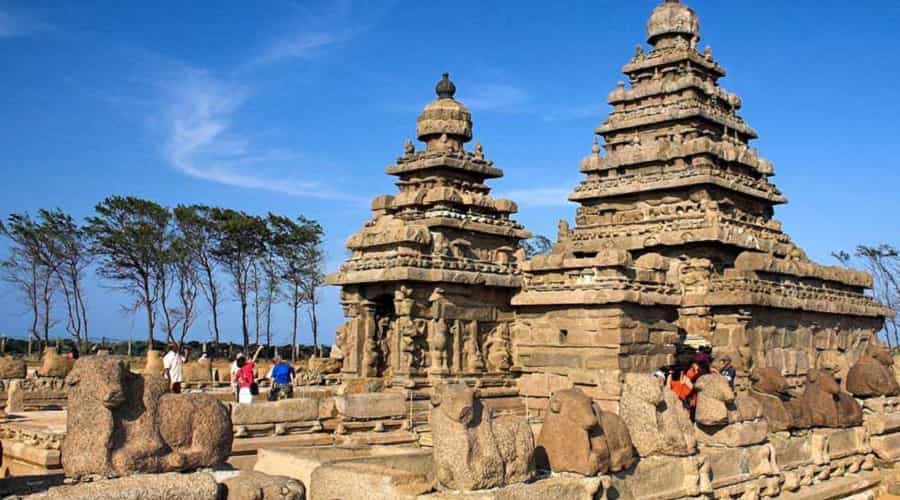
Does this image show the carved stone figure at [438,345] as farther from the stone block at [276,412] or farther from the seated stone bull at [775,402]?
the seated stone bull at [775,402]

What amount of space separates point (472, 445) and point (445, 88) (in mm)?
14603

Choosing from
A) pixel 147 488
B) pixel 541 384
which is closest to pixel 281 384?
pixel 541 384

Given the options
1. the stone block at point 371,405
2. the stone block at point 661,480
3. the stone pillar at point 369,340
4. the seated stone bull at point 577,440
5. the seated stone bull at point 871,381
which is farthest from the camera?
the stone pillar at point 369,340

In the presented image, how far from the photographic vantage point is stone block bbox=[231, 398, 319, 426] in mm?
13320

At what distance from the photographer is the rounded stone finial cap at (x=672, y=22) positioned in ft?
81.6

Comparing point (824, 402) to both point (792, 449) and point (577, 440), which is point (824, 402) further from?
point (577, 440)

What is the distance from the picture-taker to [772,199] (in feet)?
77.7

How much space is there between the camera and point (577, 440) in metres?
9.47

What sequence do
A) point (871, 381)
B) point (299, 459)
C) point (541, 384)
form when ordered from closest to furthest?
point (299, 459) < point (871, 381) < point (541, 384)

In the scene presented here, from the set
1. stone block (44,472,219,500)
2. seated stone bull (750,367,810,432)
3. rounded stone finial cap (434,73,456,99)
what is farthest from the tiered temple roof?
stone block (44,472,219,500)

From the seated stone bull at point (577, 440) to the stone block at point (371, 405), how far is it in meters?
5.46

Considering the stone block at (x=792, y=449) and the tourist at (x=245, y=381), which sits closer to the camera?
the stone block at (x=792, y=449)

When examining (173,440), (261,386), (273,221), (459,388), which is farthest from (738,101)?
(273,221)

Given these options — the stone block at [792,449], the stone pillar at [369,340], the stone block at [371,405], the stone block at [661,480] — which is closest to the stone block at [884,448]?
the stone block at [792,449]
